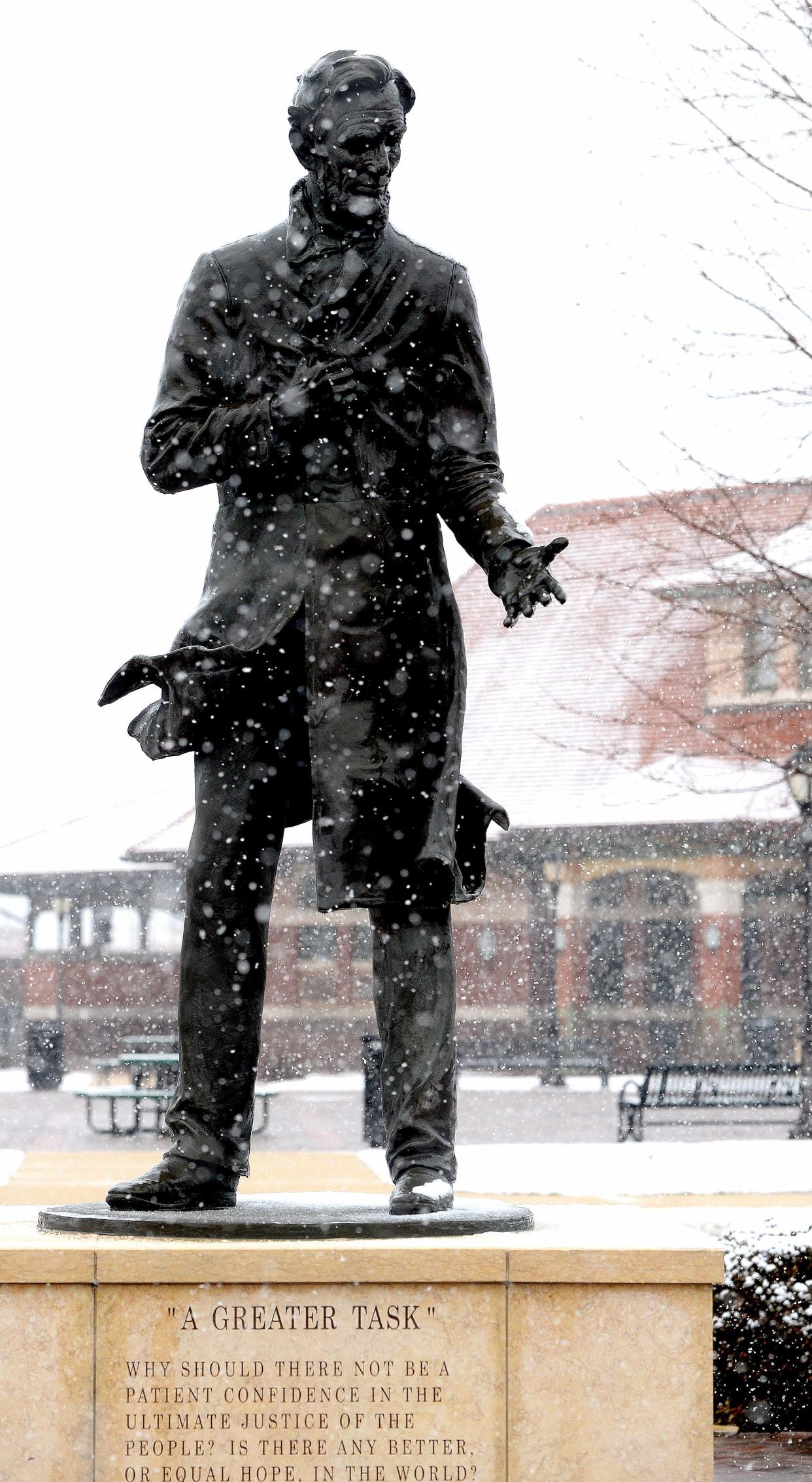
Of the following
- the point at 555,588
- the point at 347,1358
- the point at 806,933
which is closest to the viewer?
the point at 347,1358

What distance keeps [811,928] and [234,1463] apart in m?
13.8

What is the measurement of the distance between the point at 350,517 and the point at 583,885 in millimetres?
26765

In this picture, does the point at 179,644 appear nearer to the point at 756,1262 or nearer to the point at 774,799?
the point at 756,1262

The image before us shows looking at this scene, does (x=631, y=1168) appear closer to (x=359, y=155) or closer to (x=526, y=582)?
(x=526, y=582)

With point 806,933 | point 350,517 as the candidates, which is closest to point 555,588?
point 350,517

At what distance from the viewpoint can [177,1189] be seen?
4.00 meters

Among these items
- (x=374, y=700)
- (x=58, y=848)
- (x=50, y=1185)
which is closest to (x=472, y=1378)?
(x=374, y=700)

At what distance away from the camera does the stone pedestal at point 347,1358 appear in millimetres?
3461

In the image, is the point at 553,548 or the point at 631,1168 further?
the point at 631,1168

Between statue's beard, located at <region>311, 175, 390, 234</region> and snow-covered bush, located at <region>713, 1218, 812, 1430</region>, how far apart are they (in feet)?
10.2

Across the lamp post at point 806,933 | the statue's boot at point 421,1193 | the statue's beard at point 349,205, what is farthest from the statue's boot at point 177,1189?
the lamp post at point 806,933

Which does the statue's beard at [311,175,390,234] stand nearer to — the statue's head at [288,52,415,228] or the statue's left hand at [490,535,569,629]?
the statue's head at [288,52,415,228]

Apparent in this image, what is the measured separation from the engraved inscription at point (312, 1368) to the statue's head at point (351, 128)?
7.08 feet

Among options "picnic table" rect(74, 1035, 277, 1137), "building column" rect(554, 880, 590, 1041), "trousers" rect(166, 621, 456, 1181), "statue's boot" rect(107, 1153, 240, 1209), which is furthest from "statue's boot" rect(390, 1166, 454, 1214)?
"building column" rect(554, 880, 590, 1041)
